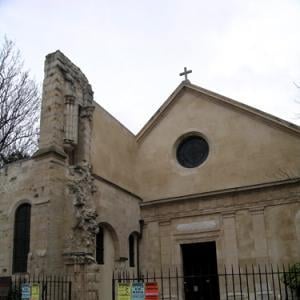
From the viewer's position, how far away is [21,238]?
45.1ft

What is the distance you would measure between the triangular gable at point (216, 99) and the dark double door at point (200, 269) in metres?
5.38

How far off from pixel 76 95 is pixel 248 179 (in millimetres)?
7359

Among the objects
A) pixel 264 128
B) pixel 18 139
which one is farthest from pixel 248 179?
pixel 18 139

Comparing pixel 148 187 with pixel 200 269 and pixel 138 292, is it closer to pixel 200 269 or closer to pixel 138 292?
pixel 200 269

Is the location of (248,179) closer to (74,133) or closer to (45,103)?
(74,133)

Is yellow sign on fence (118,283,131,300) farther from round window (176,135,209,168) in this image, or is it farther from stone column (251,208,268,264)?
round window (176,135,209,168)

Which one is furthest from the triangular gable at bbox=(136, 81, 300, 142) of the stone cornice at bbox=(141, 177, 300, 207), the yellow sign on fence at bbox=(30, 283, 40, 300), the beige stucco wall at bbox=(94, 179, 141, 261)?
the yellow sign on fence at bbox=(30, 283, 40, 300)

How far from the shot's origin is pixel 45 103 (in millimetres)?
14648

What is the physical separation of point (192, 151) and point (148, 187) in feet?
8.14

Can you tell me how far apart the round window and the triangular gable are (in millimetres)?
1747

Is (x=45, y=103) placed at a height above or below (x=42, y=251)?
above

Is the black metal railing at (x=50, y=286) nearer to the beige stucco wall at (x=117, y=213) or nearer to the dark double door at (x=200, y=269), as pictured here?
the beige stucco wall at (x=117, y=213)

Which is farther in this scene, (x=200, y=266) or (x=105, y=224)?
(x=200, y=266)

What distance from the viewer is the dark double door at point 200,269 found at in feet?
56.4
